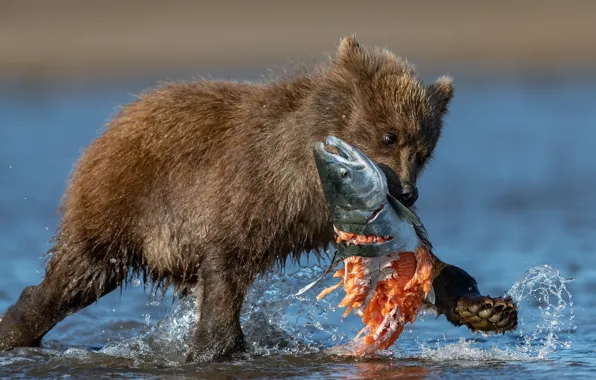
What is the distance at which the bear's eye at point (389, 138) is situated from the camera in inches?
336

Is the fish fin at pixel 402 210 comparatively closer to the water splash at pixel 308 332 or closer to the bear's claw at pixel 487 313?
the bear's claw at pixel 487 313

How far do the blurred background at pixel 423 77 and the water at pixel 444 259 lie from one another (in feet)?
0.16

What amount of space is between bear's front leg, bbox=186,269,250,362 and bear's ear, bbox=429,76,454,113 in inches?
72.2

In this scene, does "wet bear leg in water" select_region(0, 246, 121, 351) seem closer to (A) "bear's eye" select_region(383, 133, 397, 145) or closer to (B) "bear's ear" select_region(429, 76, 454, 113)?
(A) "bear's eye" select_region(383, 133, 397, 145)

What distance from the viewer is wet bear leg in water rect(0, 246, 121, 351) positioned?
936cm

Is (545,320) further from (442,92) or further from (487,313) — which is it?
(442,92)

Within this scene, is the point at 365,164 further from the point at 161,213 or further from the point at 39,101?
the point at 39,101

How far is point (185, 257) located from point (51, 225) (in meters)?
6.40

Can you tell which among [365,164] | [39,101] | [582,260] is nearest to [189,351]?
[365,164]

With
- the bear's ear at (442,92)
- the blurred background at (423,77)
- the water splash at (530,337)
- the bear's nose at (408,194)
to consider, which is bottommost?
the water splash at (530,337)

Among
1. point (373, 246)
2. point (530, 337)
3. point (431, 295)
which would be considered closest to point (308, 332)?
point (530, 337)

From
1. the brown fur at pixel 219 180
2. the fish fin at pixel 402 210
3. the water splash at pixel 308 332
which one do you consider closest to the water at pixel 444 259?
the water splash at pixel 308 332

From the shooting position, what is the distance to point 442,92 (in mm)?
9227

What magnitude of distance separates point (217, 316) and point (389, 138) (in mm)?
1674
